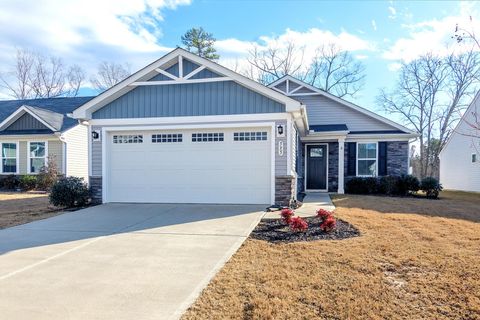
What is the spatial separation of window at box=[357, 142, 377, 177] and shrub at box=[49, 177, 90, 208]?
1163 cm

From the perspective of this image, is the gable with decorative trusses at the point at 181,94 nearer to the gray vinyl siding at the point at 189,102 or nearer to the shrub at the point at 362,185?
the gray vinyl siding at the point at 189,102

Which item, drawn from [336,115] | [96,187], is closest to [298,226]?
[96,187]

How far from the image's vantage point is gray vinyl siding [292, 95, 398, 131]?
16.0m

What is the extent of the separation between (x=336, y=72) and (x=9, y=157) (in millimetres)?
28502

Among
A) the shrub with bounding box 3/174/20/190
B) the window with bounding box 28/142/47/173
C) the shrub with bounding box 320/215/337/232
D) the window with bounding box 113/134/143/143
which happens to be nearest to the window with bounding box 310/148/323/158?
the window with bounding box 113/134/143/143

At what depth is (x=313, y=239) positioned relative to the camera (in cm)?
618

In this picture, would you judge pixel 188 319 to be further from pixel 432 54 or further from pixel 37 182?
pixel 432 54

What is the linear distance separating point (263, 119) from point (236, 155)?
4.46 ft

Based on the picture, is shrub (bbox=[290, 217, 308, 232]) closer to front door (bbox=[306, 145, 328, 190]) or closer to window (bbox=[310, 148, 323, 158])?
front door (bbox=[306, 145, 328, 190])

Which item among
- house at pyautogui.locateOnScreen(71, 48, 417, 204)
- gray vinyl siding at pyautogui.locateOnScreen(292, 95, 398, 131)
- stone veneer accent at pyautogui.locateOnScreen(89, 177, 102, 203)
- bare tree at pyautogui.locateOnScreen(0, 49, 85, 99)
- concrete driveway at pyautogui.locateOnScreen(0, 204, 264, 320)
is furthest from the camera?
bare tree at pyautogui.locateOnScreen(0, 49, 85, 99)

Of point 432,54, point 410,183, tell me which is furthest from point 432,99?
point 410,183

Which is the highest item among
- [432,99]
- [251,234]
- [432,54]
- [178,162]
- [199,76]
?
[432,54]

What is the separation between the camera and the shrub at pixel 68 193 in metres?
9.96

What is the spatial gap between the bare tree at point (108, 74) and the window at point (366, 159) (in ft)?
90.0
